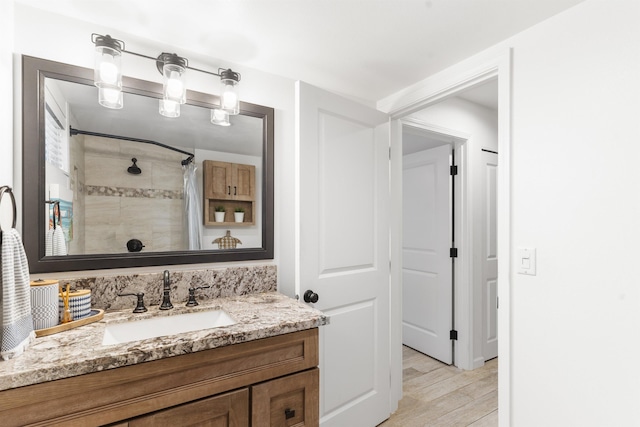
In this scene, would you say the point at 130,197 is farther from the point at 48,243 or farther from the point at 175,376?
the point at 175,376

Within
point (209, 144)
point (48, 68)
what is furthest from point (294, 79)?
point (48, 68)

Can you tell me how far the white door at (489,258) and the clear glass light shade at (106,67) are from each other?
2.91 m

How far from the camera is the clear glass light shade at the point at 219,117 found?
1704 millimetres

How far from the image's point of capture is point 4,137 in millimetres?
1176

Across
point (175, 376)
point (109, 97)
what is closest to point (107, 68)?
point (109, 97)

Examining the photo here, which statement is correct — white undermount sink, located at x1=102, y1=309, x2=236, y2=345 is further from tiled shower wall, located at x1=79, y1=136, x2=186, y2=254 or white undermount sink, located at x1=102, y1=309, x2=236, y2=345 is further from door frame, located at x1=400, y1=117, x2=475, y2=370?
door frame, located at x1=400, y1=117, x2=475, y2=370

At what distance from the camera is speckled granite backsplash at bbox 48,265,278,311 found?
142cm

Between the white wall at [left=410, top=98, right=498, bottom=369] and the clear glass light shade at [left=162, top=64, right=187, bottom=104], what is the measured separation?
2103mm

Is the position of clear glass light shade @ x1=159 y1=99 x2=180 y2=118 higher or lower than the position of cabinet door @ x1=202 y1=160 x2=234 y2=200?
higher

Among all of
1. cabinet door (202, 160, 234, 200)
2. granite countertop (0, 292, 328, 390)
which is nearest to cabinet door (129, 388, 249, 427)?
granite countertop (0, 292, 328, 390)

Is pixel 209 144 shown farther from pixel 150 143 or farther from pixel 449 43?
pixel 449 43

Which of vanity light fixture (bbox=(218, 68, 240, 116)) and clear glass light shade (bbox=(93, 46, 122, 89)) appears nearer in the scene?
clear glass light shade (bbox=(93, 46, 122, 89))

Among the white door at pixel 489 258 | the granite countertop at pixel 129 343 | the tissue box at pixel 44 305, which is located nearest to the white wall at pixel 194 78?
the tissue box at pixel 44 305

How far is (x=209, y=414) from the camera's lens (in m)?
1.10
